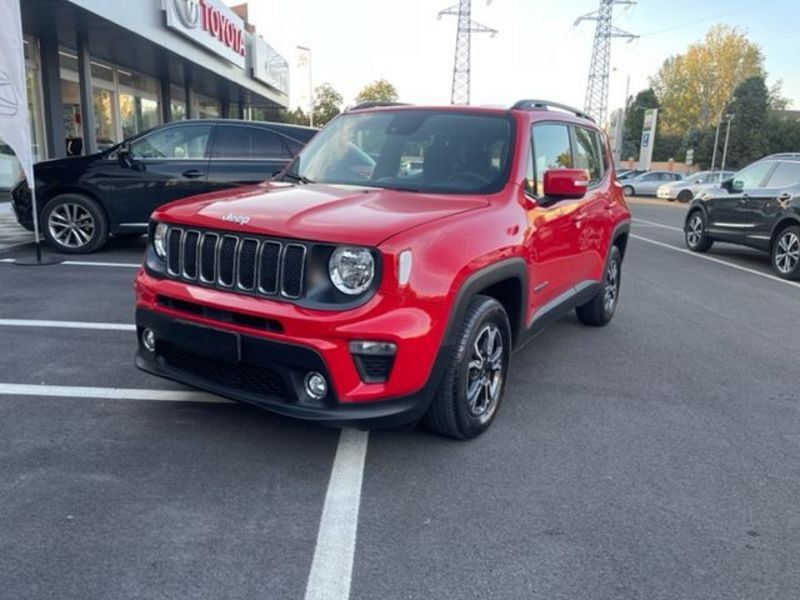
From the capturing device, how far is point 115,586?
7.84 ft

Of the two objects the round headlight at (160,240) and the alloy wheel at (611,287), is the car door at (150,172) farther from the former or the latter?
the alloy wheel at (611,287)

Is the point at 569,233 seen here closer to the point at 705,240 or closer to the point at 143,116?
the point at 705,240

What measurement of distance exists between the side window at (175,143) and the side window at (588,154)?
5292 mm

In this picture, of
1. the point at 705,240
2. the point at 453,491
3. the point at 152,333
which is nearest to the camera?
the point at 453,491

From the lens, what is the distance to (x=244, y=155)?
29.3 ft

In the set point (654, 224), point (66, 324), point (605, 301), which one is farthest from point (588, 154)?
point (654, 224)

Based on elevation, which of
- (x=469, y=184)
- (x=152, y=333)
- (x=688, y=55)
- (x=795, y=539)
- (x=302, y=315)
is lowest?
(x=795, y=539)

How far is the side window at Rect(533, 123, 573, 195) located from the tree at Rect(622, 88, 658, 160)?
7176 centimetres

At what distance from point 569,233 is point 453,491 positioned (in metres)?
2.31

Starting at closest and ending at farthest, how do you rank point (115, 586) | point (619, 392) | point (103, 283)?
point (115, 586) < point (619, 392) < point (103, 283)

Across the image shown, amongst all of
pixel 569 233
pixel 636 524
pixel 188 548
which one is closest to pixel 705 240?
pixel 569 233

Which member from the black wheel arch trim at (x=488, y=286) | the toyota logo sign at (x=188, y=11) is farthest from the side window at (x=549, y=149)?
the toyota logo sign at (x=188, y=11)

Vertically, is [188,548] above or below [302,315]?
below

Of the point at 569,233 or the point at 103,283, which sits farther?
the point at 103,283
